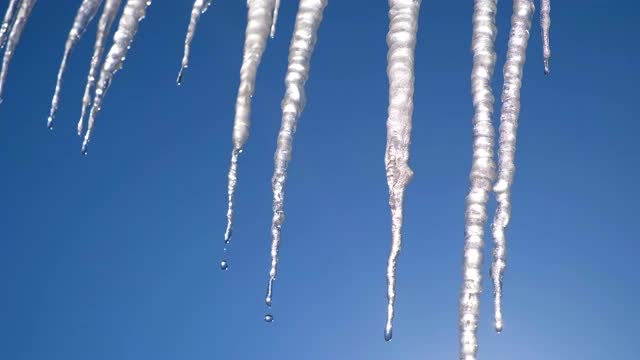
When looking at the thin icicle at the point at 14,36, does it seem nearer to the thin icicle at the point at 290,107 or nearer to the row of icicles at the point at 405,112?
the row of icicles at the point at 405,112

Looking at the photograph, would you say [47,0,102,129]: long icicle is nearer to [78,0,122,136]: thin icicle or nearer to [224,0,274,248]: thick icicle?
[78,0,122,136]: thin icicle

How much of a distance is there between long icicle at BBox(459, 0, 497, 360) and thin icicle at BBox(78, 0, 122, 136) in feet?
0.84

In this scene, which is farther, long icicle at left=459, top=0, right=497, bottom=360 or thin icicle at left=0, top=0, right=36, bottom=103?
thin icicle at left=0, top=0, right=36, bottom=103

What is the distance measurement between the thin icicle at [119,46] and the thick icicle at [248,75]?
8 cm

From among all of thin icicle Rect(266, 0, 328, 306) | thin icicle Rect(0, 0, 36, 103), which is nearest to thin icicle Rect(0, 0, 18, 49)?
thin icicle Rect(0, 0, 36, 103)

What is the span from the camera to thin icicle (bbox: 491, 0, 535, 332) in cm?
49

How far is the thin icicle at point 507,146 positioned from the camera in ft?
1.62

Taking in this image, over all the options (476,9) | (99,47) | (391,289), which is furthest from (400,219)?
(99,47)

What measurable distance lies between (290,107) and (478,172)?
0.39 feet

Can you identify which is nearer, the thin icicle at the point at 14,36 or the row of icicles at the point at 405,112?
the row of icicles at the point at 405,112

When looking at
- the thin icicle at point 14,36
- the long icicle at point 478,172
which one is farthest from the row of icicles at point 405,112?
the thin icicle at point 14,36

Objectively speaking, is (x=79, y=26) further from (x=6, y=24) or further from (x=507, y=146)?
(x=507, y=146)

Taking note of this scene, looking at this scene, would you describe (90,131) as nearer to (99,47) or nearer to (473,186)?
(99,47)

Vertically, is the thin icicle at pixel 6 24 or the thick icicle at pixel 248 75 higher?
the thin icicle at pixel 6 24
